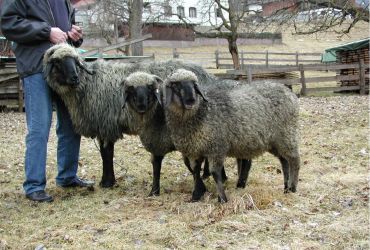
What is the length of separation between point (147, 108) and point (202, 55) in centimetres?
3627

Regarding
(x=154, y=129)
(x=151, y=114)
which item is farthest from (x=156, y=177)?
(x=151, y=114)

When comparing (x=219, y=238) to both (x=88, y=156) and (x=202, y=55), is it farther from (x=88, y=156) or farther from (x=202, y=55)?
(x=202, y=55)

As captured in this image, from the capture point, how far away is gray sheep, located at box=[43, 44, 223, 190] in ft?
19.7

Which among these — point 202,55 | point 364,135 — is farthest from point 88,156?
point 202,55

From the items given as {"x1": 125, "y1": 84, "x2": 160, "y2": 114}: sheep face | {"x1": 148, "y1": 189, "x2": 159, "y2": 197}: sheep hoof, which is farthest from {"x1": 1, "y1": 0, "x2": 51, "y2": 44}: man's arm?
{"x1": 148, "y1": 189, "x2": 159, "y2": 197}: sheep hoof

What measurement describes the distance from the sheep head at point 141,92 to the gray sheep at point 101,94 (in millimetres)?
355

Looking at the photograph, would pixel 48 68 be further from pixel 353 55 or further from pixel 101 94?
pixel 353 55

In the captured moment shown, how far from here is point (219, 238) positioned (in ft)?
14.5

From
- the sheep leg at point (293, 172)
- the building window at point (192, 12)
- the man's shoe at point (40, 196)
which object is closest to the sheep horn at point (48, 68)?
the man's shoe at point (40, 196)

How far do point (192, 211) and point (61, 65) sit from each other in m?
2.33

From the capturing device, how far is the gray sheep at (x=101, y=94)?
19.7 ft

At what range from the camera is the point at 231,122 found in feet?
18.0

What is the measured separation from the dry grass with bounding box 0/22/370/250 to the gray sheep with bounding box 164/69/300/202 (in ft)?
1.60

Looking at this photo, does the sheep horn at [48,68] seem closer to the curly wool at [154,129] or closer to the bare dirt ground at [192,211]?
the curly wool at [154,129]
